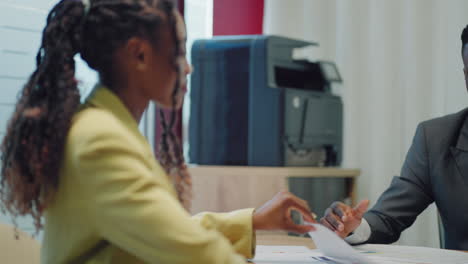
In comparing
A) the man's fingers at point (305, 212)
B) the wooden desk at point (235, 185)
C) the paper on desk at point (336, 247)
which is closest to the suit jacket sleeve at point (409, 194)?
the paper on desk at point (336, 247)

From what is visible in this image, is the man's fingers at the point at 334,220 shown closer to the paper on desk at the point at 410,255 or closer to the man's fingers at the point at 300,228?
the paper on desk at the point at 410,255

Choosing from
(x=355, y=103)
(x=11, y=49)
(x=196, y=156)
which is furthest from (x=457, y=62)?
(x=11, y=49)

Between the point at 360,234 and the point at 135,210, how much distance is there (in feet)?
3.47

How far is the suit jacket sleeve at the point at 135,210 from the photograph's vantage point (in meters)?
0.63

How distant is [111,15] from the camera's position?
29.9 inches

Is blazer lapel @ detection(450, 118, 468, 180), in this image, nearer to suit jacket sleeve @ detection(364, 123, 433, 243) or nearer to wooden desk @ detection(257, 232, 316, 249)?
suit jacket sleeve @ detection(364, 123, 433, 243)

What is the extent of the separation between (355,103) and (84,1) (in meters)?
2.71

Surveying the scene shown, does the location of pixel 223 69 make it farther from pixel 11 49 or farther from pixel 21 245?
pixel 21 245

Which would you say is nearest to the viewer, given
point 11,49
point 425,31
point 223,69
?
point 11,49

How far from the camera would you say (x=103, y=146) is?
66 centimetres

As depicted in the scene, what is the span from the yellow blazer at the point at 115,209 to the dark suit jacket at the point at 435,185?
44.4 inches

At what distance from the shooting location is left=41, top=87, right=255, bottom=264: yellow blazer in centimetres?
64

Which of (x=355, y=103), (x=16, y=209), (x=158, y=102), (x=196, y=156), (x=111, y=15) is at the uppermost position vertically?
(x=111, y=15)

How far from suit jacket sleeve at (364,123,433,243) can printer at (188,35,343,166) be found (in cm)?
97
